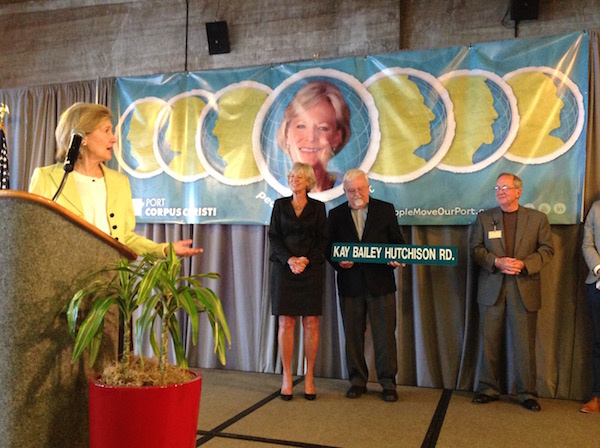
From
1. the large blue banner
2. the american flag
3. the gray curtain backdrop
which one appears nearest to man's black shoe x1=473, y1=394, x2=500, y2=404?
the gray curtain backdrop

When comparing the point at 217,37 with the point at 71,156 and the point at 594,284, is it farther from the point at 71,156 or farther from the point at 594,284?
the point at 594,284

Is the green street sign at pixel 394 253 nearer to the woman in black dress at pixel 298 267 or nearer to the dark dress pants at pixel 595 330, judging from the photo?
the woman in black dress at pixel 298 267

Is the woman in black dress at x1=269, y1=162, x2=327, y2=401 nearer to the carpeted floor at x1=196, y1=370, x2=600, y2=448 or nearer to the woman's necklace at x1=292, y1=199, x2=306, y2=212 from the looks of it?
the woman's necklace at x1=292, y1=199, x2=306, y2=212

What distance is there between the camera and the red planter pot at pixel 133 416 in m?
1.84

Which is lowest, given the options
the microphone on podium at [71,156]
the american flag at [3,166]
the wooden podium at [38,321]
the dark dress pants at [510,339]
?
the dark dress pants at [510,339]

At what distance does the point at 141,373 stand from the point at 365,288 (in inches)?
94.9

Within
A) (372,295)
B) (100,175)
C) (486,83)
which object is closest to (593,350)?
(372,295)

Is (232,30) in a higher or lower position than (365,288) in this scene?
higher

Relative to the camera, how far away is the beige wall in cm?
468

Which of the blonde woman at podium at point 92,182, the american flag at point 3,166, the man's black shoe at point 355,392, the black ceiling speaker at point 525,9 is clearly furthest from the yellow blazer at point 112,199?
the black ceiling speaker at point 525,9

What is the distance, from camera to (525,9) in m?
4.50

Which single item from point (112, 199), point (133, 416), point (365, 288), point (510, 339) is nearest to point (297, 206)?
point (365, 288)

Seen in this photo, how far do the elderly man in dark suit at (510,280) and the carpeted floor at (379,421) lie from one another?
0.20m

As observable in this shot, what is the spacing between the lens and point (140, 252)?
2.50 metres
